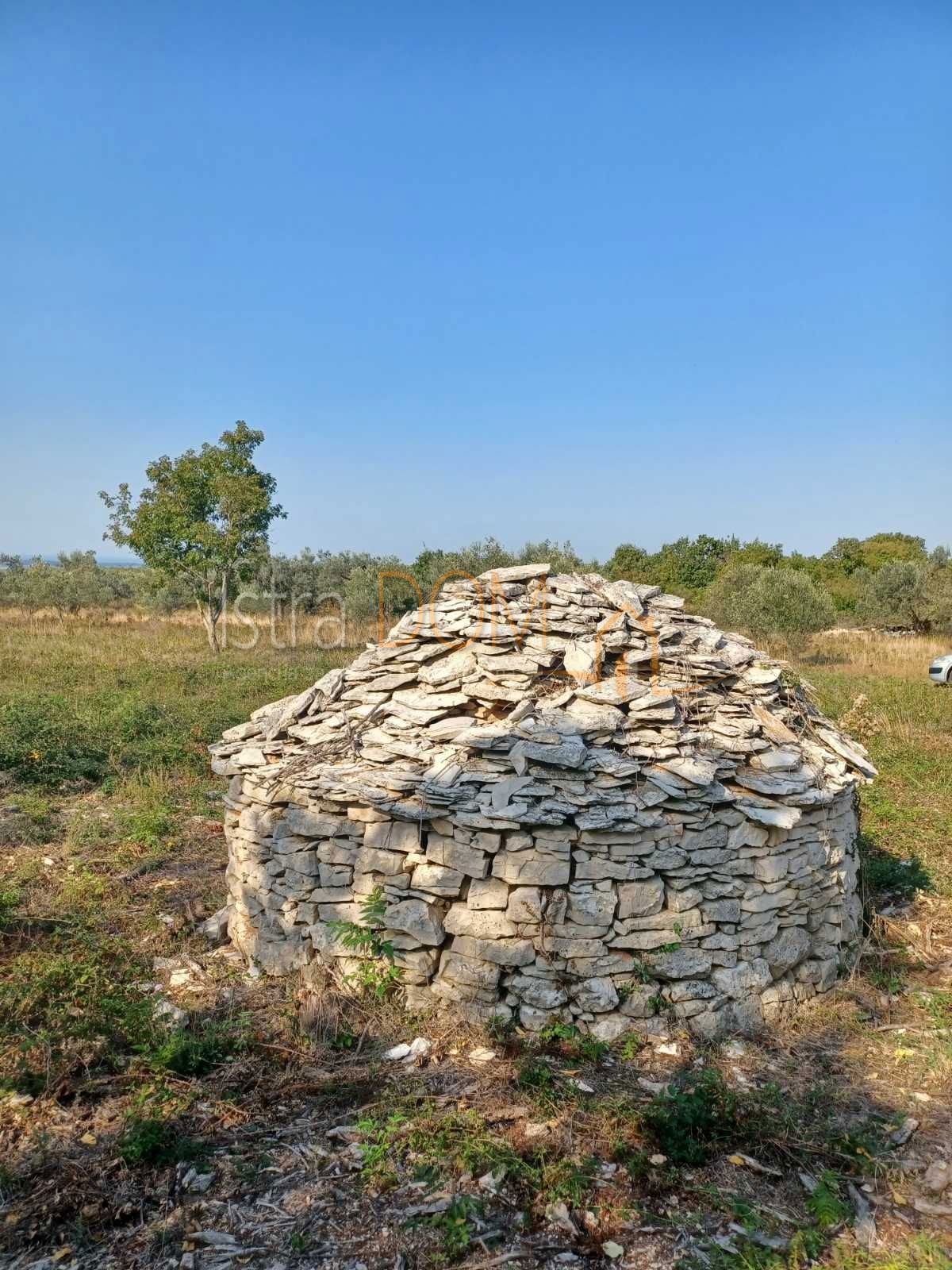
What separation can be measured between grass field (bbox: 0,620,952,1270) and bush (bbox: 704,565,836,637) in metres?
14.6

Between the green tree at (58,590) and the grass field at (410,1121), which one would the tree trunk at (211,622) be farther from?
the grass field at (410,1121)

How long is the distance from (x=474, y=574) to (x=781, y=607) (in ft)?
27.7

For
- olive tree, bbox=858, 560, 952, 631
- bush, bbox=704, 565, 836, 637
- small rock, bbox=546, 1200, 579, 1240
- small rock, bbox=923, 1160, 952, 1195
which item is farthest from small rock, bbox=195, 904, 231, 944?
olive tree, bbox=858, 560, 952, 631

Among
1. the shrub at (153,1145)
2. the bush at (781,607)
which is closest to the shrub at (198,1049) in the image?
the shrub at (153,1145)

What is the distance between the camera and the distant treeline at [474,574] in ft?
66.8

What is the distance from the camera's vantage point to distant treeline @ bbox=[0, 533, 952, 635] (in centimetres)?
2036

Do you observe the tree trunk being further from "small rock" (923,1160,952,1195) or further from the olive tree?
the olive tree

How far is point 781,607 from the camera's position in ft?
65.6

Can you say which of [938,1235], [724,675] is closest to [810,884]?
[724,675]

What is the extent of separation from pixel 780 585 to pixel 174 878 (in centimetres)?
1799

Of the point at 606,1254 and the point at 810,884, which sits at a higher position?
the point at 810,884

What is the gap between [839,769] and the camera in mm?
5129

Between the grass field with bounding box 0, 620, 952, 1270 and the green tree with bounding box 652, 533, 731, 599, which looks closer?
the grass field with bounding box 0, 620, 952, 1270

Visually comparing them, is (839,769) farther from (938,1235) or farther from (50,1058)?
(50,1058)
